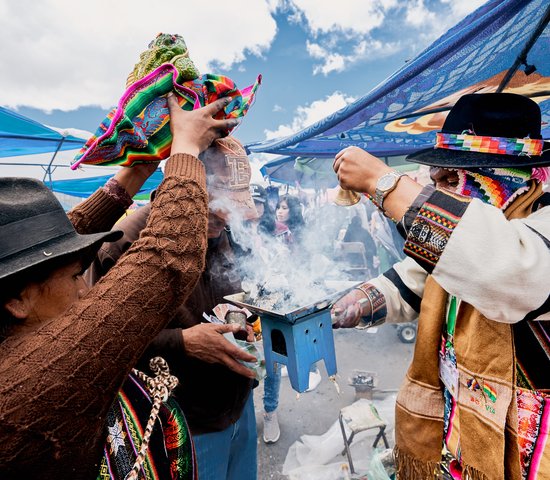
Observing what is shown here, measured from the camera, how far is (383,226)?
763cm

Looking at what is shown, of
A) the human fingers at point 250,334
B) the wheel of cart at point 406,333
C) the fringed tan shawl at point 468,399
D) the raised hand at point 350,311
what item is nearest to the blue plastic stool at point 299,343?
the human fingers at point 250,334

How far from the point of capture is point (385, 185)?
129cm

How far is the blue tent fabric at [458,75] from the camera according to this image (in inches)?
85.0

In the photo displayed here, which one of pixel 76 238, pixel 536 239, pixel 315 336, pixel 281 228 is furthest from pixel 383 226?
pixel 76 238

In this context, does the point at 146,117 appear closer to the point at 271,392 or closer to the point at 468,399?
the point at 468,399

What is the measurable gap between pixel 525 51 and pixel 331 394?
14.9 ft

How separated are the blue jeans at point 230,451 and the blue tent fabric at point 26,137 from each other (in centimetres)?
602

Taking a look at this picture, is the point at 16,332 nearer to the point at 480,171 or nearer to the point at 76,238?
the point at 76,238

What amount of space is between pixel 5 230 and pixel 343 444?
3.98 m

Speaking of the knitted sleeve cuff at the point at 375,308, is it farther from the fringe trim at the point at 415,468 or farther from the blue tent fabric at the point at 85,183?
the blue tent fabric at the point at 85,183

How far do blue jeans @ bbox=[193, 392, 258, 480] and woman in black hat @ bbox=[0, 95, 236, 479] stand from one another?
3.89 ft

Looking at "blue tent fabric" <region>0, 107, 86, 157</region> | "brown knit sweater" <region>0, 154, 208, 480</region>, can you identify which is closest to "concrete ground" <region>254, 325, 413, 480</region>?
"brown knit sweater" <region>0, 154, 208, 480</region>

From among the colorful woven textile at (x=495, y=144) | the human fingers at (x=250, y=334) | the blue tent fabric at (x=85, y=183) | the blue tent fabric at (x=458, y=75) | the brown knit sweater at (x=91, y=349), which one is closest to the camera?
the brown knit sweater at (x=91, y=349)

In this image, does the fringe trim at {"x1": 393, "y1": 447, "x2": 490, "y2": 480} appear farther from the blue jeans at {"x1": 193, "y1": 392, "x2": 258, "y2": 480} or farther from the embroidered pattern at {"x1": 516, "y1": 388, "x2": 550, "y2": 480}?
the blue jeans at {"x1": 193, "y1": 392, "x2": 258, "y2": 480}
